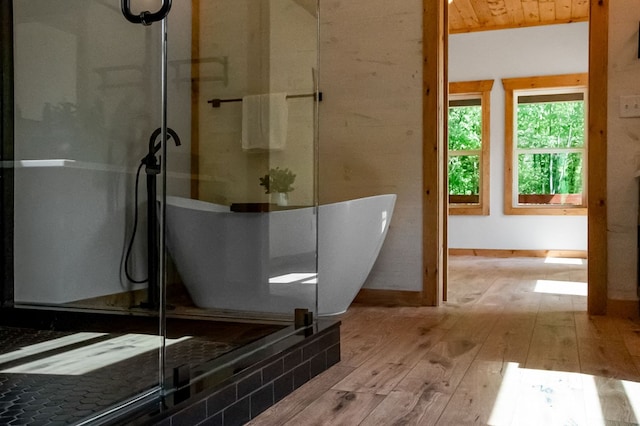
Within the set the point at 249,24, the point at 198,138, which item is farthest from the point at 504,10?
the point at 198,138

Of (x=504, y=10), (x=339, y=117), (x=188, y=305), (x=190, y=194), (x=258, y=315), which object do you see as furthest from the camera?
(x=504, y=10)

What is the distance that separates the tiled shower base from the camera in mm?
1254

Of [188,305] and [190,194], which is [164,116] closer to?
[190,194]

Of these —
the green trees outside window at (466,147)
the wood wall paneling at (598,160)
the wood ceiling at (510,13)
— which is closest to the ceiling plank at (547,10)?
the wood ceiling at (510,13)

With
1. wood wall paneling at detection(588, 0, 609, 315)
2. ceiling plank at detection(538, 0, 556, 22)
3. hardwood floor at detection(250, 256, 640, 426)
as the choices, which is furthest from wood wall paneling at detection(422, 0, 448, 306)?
ceiling plank at detection(538, 0, 556, 22)

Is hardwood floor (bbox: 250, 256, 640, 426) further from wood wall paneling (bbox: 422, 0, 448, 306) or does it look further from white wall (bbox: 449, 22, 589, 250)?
white wall (bbox: 449, 22, 589, 250)

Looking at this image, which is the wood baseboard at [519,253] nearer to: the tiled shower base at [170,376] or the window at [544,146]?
the window at [544,146]

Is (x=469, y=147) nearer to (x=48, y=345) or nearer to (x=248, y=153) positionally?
(x=248, y=153)

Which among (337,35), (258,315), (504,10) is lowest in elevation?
(258,315)

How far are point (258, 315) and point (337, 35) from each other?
211cm

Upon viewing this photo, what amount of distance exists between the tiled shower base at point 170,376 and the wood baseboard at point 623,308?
68.5 inches

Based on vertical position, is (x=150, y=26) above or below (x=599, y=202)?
above

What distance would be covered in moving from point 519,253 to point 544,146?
4.07ft

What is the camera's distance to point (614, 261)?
3.05 meters
